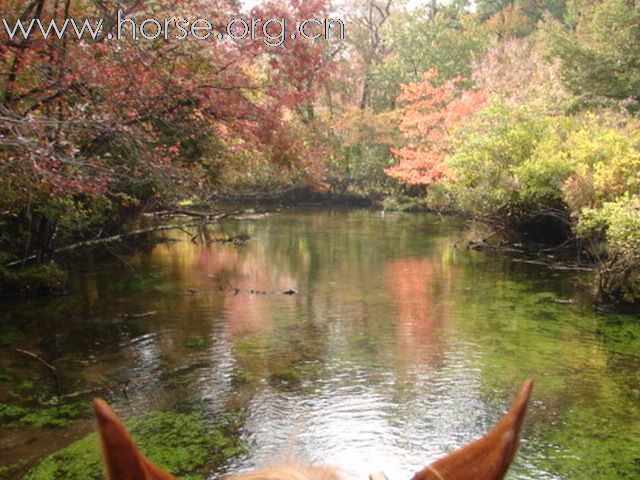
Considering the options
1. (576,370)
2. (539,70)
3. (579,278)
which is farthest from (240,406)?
(539,70)

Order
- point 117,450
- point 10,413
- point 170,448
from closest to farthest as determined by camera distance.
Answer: point 117,450 < point 170,448 < point 10,413

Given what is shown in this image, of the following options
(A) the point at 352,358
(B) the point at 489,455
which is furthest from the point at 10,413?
(B) the point at 489,455

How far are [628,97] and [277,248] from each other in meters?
10.8

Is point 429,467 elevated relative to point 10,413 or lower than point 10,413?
elevated

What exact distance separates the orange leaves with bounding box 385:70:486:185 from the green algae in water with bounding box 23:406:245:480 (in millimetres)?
19194

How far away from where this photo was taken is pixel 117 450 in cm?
61

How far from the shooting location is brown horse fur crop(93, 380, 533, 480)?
604 millimetres

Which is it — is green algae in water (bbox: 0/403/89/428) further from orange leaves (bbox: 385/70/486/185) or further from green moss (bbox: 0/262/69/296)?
orange leaves (bbox: 385/70/486/185)

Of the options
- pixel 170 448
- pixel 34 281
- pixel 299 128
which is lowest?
pixel 170 448

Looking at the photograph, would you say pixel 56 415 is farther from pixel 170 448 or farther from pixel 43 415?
pixel 170 448

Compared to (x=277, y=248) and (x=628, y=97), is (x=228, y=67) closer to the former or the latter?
(x=277, y=248)

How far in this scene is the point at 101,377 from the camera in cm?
698

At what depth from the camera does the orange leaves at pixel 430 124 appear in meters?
24.5

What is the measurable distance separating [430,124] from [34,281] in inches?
759
